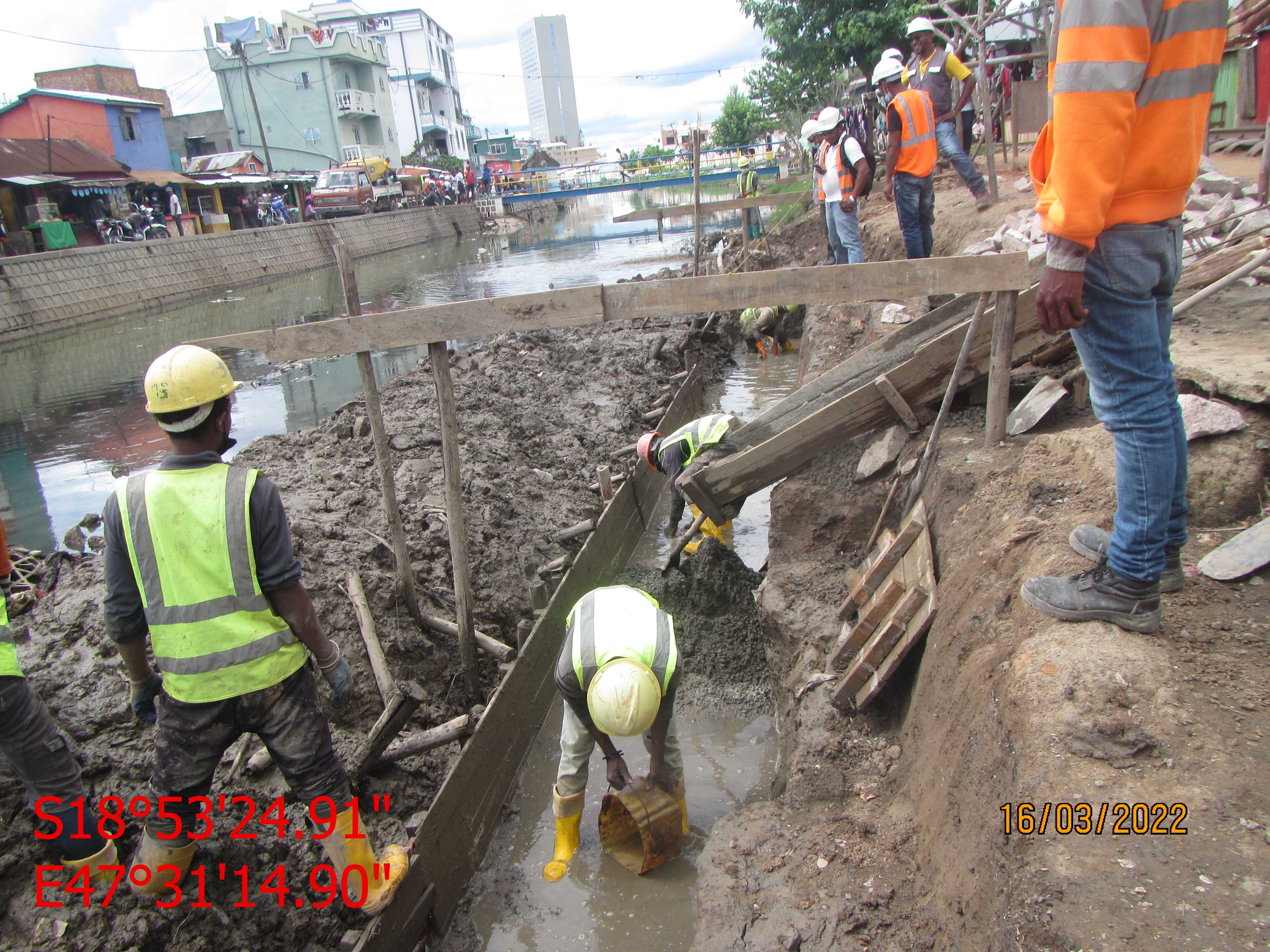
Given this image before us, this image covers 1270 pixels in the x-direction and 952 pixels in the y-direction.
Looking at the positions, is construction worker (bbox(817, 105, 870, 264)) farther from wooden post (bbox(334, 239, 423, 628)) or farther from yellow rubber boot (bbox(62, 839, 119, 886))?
yellow rubber boot (bbox(62, 839, 119, 886))

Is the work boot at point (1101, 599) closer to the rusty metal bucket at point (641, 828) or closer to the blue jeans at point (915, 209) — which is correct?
the rusty metal bucket at point (641, 828)

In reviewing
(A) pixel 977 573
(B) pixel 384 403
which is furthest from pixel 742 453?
Result: (B) pixel 384 403

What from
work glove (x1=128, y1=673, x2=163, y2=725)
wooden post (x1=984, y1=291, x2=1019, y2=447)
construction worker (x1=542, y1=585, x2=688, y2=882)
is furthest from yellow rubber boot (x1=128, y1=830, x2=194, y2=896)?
wooden post (x1=984, y1=291, x2=1019, y2=447)

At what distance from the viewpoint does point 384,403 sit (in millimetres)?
8773

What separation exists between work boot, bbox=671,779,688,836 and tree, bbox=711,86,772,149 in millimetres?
60590

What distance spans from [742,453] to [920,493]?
116cm

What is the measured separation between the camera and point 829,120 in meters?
8.05

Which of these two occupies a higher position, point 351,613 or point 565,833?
point 351,613

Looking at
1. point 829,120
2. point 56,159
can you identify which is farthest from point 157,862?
point 56,159

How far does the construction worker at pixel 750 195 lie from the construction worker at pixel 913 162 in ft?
28.7

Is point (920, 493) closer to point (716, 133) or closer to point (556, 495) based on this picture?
point (556, 495)

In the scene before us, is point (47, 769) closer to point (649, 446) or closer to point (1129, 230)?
point (1129, 230)
